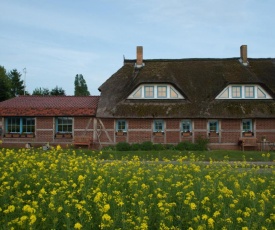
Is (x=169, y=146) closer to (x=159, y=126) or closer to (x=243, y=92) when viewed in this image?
(x=159, y=126)

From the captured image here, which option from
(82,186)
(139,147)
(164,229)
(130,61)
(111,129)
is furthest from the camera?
(130,61)

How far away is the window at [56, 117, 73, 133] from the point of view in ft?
97.1

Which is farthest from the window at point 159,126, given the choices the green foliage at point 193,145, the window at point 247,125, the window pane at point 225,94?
the window at point 247,125

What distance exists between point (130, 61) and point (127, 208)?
2850cm

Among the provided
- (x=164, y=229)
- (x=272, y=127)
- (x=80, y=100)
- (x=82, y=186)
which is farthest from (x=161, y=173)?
(x=80, y=100)

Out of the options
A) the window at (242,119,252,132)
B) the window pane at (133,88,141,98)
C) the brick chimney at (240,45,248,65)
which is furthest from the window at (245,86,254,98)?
the window pane at (133,88,141,98)

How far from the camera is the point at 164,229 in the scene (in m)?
5.91

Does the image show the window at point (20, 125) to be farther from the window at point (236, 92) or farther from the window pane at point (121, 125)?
the window at point (236, 92)

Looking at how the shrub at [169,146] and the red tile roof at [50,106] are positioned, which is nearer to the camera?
the shrub at [169,146]

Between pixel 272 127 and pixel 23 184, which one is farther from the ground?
pixel 272 127

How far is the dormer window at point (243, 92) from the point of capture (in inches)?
1168

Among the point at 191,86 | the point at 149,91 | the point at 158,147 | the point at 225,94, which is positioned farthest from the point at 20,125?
the point at 225,94

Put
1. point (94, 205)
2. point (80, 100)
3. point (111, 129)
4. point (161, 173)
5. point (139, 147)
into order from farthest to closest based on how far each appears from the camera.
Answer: point (80, 100) → point (111, 129) → point (139, 147) → point (161, 173) → point (94, 205)

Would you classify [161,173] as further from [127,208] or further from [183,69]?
[183,69]
